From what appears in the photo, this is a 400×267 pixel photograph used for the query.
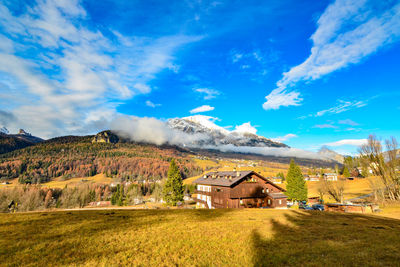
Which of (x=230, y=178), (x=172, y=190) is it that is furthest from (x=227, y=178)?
(x=172, y=190)

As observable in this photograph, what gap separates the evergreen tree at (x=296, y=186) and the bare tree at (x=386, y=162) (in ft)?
80.7

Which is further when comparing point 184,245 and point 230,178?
point 230,178

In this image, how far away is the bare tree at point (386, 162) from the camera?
48.5 metres

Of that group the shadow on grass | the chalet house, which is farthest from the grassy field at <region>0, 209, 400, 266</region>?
the chalet house

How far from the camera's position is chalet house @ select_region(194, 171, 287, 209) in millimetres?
51656

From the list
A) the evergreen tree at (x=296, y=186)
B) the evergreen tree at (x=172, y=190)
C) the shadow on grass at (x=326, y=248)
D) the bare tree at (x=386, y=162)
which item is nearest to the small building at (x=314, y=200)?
the evergreen tree at (x=296, y=186)

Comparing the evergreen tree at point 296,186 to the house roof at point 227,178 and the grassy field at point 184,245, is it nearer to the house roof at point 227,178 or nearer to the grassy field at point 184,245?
the house roof at point 227,178

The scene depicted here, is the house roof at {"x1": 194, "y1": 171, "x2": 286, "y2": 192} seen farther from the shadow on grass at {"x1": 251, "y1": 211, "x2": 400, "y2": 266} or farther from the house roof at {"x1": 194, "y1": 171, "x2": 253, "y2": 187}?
the shadow on grass at {"x1": 251, "y1": 211, "x2": 400, "y2": 266}

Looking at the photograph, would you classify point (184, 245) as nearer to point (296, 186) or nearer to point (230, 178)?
point (230, 178)

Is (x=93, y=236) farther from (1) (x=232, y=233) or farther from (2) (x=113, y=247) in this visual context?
(1) (x=232, y=233)

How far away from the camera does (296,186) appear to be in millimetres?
72375

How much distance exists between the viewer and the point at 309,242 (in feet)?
41.9

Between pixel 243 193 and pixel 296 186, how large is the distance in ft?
108

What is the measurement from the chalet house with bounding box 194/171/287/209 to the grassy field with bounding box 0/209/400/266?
3647cm
